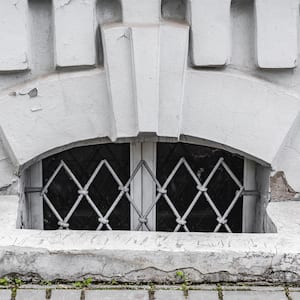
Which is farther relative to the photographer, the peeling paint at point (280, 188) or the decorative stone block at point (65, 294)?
the peeling paint at point (280, 188)

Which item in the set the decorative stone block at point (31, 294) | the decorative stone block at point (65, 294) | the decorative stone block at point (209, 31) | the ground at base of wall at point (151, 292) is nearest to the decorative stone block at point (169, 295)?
the ground at base of wall at point (151, 292)

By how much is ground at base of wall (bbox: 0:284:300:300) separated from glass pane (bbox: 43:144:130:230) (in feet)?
2.10

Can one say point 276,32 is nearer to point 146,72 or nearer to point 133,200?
point 146,72

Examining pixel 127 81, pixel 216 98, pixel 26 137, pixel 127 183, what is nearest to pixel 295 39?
pixel 216 98

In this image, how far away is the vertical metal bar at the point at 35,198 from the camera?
330 centimetres

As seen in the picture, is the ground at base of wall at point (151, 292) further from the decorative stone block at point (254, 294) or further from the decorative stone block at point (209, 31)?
the decorative stone block at point (209, 31)

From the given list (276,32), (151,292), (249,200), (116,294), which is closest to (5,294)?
(116,294)

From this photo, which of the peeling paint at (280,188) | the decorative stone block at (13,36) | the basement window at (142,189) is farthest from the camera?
the basement window at (142,189)

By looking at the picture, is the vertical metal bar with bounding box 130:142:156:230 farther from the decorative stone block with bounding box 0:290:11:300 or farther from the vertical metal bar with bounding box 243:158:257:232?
the decorative stone block with bounding box 0:290:11:300

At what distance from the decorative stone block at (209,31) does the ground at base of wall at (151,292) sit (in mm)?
933

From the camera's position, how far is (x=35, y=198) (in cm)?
333

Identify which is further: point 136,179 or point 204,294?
point 136,179

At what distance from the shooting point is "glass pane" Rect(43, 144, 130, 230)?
335cm

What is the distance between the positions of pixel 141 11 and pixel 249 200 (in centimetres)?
103
